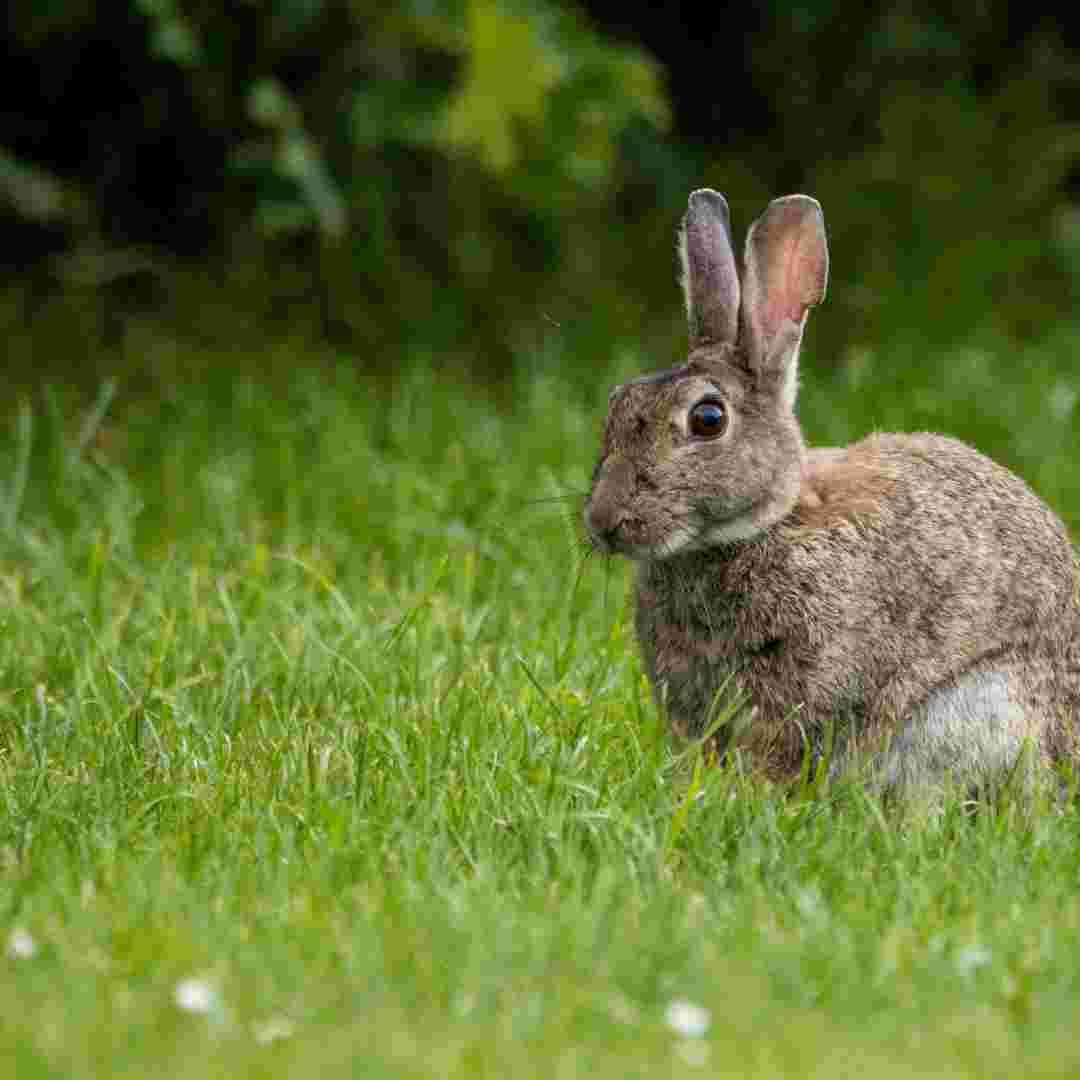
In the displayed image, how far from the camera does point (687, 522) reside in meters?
4.62

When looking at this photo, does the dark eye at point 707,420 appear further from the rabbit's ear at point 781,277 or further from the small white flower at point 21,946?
the small white flower at point 21,946

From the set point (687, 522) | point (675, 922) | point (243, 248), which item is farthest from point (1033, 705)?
point (243, 248)

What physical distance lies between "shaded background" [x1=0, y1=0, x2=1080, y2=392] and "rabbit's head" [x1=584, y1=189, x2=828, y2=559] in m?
2.82

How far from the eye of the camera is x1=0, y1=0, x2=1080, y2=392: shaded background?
299 inches

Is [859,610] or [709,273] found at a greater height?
[709,273]

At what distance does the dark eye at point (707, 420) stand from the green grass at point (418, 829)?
42 cm

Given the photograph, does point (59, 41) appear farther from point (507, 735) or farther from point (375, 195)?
point (507, 735)

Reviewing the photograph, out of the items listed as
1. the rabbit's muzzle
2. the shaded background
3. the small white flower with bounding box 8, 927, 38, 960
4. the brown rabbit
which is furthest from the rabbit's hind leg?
the shaded background

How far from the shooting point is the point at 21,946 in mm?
3443

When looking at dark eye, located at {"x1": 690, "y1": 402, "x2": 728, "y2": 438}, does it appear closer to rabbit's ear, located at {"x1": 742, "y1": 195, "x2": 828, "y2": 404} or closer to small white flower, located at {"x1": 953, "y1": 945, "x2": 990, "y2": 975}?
rabbit's ear, located at {"x1": 742, "y1": 195, "x2": 828, "y2": 404}

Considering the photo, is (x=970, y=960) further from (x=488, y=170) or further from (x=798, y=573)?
(x=488, y=170)

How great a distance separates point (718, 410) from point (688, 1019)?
174cm

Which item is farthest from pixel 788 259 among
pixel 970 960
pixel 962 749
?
pixel 970 960

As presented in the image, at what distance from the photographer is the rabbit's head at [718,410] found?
4.59 m
